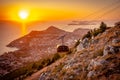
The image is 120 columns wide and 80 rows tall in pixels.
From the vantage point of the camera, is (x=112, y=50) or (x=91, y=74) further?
(x=112, y=50)

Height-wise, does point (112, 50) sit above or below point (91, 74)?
above

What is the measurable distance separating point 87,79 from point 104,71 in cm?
476

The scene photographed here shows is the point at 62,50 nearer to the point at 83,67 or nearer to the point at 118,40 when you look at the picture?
the point at 83,67

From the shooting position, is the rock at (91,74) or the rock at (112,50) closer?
the rock at (91,74)

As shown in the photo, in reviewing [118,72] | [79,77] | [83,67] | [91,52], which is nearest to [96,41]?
[91,52]

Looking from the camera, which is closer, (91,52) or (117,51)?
(117,51)

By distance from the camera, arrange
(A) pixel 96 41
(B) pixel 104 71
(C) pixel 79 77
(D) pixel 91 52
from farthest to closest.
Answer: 1. (A) pixel 96 41
2. (D) pixel 91 52
3. (C) pixel 79 77
4. (B) pixel 104 71

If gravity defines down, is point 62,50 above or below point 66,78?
above

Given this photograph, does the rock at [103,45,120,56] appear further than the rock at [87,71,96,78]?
Yes

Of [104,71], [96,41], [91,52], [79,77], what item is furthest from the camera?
[96,41]

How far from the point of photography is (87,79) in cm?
5669

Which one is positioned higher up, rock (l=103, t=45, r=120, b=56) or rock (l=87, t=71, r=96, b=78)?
rock (l=103, t=45, r=120, b=56)

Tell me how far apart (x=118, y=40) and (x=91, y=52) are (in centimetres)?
1040

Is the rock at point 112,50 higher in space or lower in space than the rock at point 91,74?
higher
